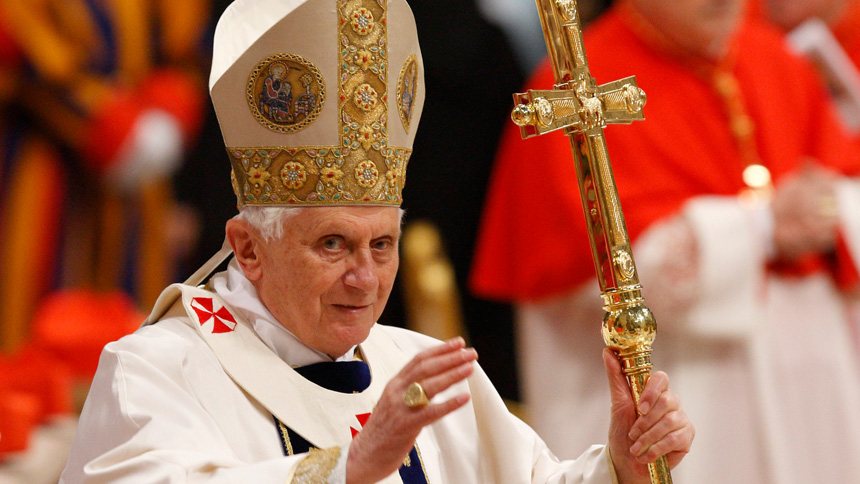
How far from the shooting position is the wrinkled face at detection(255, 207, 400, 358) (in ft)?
9.48

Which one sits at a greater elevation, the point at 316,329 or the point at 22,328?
the point at 22,328

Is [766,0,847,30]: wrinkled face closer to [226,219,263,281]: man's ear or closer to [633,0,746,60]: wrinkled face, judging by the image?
[633,0,746,60]: wrinkled face

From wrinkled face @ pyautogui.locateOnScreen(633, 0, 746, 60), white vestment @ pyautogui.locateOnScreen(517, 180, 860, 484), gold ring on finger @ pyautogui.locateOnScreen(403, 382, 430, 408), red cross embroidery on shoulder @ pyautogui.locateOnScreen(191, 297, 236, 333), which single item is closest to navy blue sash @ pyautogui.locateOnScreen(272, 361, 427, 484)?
red cross embroidery on shoulder @ pyautogui.locateOnScreen(191, 297, 236, 333)

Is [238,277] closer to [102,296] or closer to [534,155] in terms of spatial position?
[534,155]

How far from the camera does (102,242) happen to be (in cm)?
561

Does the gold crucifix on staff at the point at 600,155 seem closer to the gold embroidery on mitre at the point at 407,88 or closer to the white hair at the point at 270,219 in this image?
the gold embroidery on mitre at the point at 407,88

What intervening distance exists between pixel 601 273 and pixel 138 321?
2.69 metres

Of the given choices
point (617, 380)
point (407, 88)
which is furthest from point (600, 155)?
point (407, 88)

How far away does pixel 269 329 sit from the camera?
3.00 m

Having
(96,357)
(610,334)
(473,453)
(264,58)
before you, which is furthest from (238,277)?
(96,357)

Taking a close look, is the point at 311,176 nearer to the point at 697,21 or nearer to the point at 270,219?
the point at 270,219

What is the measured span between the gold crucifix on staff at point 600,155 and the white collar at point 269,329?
755 mm

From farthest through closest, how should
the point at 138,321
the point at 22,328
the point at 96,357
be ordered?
the point at 22,328
the point at 138,321
the point at 96,357

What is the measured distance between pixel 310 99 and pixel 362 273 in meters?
0.43
